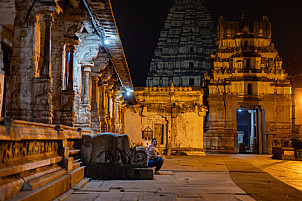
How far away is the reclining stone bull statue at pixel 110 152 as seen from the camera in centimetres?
802

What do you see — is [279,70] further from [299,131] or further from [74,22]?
[74,22]

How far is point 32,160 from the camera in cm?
478

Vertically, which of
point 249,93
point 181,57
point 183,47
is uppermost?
Result: point 183,47

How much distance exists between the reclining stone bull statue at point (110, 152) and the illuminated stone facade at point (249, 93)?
99.1 feet

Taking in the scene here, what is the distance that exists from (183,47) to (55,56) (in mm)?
45425

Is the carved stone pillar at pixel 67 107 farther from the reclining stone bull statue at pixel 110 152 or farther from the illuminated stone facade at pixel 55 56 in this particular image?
the reclining stone bull statue at pixel 110 152

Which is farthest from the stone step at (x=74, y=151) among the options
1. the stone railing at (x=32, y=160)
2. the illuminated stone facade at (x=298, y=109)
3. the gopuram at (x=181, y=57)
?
the illuminated stone facade at (x=298, y=109)

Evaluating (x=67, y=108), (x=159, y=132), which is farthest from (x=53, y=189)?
(x=159, y=132)

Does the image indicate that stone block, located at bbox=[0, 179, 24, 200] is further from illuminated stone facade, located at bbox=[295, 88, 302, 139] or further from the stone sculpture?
illuminated stone facade, located at bbox=[295, 88, 302, 139]

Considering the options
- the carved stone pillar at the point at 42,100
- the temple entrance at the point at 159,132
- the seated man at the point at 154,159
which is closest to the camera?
the carved stone pillar at the point at 42,100

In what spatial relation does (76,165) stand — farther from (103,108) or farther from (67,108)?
(103,108)

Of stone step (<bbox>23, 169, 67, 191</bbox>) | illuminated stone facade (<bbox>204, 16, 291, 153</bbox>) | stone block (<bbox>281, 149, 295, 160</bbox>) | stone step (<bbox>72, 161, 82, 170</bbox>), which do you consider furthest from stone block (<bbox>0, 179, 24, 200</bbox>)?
illuminated stone facade (<bbox>204, 16, 291, 153</bbox>)

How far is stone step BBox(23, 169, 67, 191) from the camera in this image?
14.0 feet

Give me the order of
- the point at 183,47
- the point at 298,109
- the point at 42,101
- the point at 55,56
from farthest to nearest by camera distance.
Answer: the point at 183,47 < the point at 298,109 < the point at 55,56 < the point at 42,101
